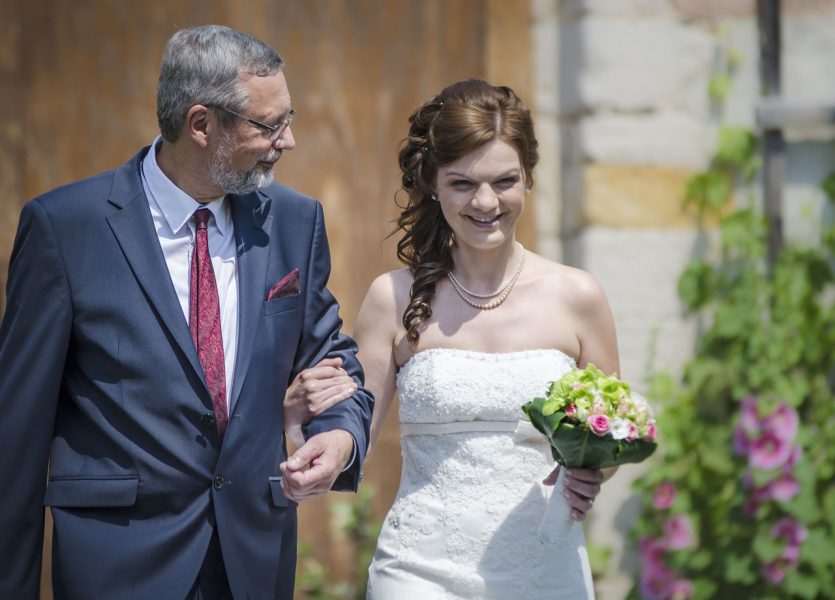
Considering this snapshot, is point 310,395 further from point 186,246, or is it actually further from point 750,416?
point 750,416

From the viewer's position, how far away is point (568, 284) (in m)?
3.78

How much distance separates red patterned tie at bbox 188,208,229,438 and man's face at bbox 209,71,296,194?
192 millimetres

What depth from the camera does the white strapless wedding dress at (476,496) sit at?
3574 millimetres

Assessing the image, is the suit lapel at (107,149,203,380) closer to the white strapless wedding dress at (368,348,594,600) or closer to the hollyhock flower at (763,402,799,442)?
the white strapless wedding dress at (368,348,594,600)

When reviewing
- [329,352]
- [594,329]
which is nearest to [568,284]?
[594,329]

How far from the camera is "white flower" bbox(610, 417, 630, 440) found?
3287 millimetres

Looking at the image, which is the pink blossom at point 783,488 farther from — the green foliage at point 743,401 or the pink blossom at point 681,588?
the pink blossom at point 681,588

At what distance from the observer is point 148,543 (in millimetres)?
3049

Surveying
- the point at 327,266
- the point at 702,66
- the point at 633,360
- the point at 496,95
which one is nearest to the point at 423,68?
the point at 702,66

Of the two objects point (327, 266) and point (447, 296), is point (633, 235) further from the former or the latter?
point (327, 266)

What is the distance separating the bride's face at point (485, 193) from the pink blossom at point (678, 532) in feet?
6.31

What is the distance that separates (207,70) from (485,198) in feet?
2.76

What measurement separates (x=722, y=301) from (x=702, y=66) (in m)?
0.90

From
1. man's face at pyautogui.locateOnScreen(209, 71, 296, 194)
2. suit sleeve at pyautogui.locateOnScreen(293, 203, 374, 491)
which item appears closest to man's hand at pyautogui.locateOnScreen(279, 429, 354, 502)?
suit sleeve at pyautogui.locateOnScreen(293, 203, 374, 491)
